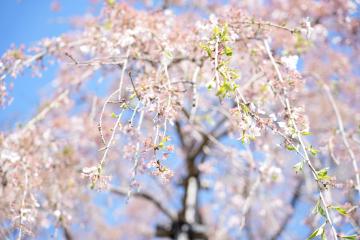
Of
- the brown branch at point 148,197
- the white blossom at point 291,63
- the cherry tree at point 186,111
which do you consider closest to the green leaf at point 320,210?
the cherry tree at point 186,111

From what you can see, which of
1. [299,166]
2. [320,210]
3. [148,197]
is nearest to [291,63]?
[299,166]

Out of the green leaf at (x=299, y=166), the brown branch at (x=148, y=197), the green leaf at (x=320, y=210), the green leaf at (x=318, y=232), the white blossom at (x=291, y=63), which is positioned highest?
the brown branch at (x=148, y=197)

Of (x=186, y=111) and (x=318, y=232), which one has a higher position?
(x=186, y=111)

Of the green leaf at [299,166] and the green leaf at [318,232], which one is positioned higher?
the green leaf at [299,166]

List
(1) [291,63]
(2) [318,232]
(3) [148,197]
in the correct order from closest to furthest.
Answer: (2) [318,232]
(1) [291,63]
(3) [148,197]

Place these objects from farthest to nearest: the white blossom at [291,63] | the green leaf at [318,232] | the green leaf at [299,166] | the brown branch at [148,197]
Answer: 1. the brown branch at [148,197]
2. the white blossom at [291,63]
3. the green leaf at [299,166]
4. the green leaf at [318,232]

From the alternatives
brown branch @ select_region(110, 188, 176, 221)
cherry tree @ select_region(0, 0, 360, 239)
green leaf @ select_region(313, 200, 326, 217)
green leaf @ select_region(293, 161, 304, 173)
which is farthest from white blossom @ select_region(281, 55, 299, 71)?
brown branch @ select_region(110, 188, 176, 221)

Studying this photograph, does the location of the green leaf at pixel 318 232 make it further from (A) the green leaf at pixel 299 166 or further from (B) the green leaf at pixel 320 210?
(A) the green leaf at pixel 299 166

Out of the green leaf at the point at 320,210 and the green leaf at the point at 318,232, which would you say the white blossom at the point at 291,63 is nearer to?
the green leaf at the point at 320,210

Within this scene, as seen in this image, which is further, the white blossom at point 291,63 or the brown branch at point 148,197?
the brown branch at point 148,197

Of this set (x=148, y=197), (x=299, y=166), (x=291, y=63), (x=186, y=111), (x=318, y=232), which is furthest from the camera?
(x=148, y=197)

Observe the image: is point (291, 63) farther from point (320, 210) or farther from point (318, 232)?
point (318, 232)

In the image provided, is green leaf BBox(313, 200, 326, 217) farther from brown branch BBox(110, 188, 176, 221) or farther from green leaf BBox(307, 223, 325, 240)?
brown branch BBox(110, 188, 176, 221)

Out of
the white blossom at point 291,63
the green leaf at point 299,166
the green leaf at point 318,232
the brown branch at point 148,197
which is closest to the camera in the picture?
the green leaf at point 318,232
